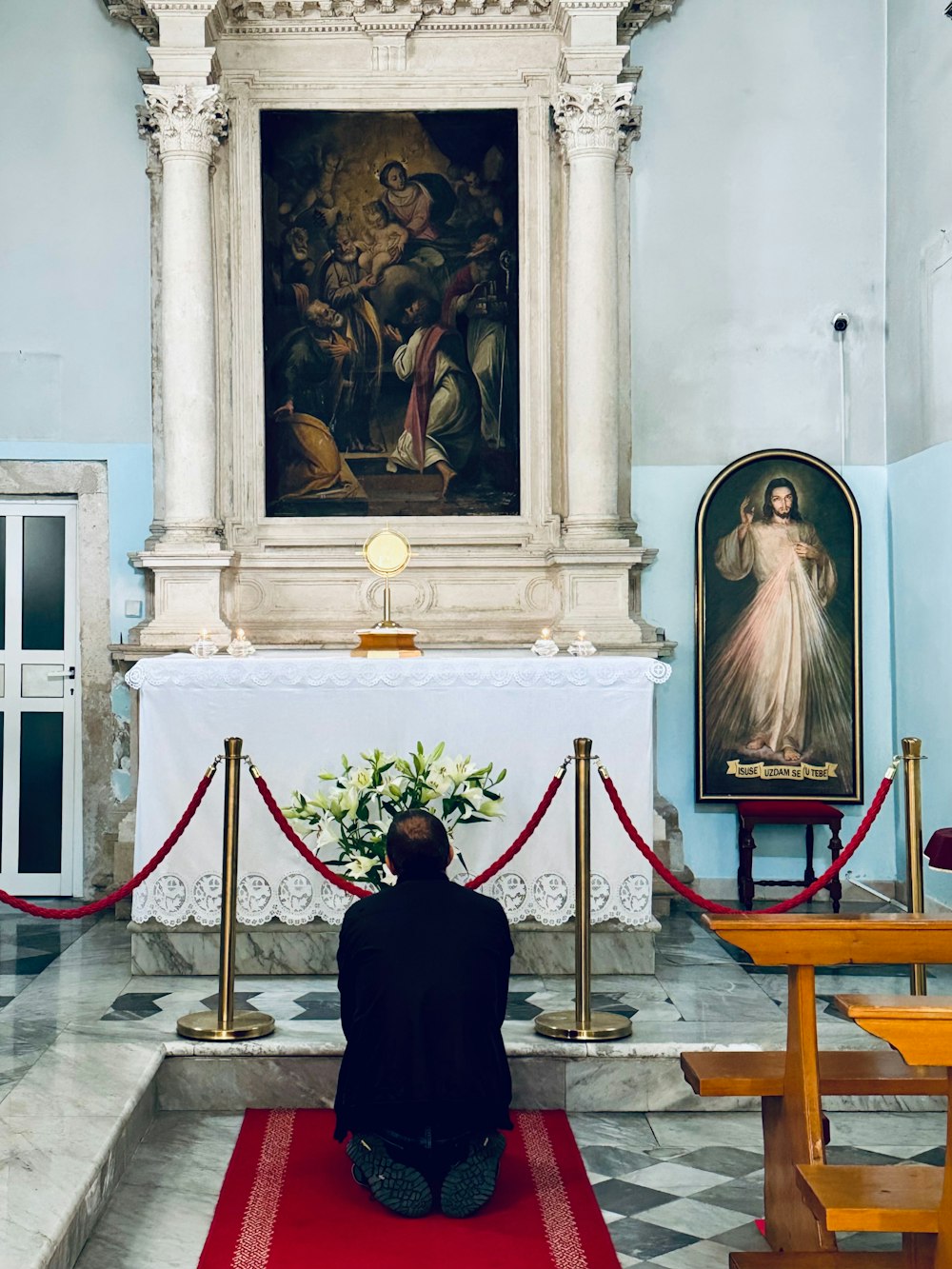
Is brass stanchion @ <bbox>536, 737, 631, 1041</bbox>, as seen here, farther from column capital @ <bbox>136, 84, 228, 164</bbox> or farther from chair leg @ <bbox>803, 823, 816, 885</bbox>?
column capital @ <bbox>136, 84, 228, 164</bbox>

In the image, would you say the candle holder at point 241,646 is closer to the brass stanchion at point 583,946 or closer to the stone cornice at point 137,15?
the brass stanchion at point 583,946

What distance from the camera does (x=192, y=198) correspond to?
8.57 metres

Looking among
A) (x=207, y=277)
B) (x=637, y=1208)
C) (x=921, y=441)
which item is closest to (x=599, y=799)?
(x=637, y=1208)

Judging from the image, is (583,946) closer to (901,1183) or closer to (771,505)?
(901,1183)

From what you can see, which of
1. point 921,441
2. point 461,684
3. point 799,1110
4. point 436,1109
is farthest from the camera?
point 921,441

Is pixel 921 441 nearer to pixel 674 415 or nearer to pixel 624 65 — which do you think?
pixel 674 415

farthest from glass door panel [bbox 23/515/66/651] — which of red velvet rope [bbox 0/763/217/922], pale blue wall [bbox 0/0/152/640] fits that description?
red velvet rope [bbox 0/763/217/922]

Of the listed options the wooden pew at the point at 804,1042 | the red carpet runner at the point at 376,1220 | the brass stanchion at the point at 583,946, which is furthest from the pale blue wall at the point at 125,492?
the wooden pew at the point at 804,1042

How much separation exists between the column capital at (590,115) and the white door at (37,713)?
Result: 3.79 meters

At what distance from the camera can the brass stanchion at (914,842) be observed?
5.86m

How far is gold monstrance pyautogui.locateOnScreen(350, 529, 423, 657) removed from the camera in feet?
24.0

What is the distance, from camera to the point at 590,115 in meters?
8.59

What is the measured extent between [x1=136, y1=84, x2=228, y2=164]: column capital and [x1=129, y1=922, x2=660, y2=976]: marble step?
450 centimetres

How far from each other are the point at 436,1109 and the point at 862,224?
21.6 feet
